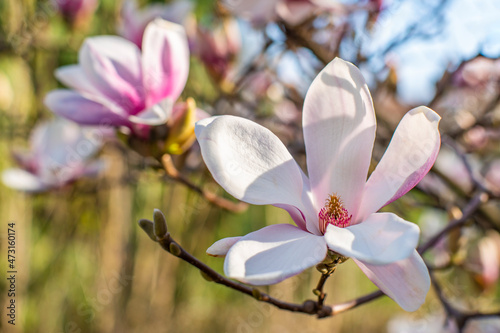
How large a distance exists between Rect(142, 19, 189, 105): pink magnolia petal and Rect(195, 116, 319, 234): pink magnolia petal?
10.1 inches

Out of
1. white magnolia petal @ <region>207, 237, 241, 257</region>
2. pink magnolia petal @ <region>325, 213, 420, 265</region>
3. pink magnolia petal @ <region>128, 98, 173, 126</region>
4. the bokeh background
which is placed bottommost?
the bokeh background

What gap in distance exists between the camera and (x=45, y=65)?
1736mm

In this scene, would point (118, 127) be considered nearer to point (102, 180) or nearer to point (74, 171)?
point (74, 171)

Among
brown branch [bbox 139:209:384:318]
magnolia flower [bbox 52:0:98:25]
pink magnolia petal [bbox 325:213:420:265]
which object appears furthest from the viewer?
magnolia flower [bbox 52:0:98:25]

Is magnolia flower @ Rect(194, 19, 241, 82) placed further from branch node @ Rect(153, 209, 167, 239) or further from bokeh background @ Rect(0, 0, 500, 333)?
branch node @ Rect(153, 209, 167, 239)

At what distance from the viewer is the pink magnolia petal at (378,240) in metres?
0.33

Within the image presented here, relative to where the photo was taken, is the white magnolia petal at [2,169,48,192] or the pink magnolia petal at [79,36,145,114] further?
the white magnolia petal at [2,169,48,192]

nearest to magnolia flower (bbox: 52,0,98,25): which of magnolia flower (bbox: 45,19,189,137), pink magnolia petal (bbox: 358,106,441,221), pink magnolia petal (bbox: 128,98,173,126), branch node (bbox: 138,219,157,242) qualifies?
magnolia flower (bbox: 45,19,189,137)

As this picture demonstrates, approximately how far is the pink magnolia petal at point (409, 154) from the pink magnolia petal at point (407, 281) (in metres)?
0.06

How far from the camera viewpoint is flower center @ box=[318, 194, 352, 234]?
44 centimetres

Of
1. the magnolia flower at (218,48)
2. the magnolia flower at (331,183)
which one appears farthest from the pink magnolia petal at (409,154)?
the magnolia flower at (218,48)

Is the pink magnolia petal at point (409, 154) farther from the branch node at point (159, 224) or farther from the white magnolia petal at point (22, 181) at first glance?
the white magnolia petal at point (22, 181)

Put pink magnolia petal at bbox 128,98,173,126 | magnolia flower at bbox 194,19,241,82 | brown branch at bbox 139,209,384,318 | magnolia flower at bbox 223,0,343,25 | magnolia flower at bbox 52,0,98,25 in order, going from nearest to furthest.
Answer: brown branch at bbox 139,209,384,318
pink magnolia petal at bbox 128,98,173,126
magnolia flower at bbox 223,0,343,25
magnolia flower at bbox 194,19,241,82
magnolia flower at bbox 52,0,98,25

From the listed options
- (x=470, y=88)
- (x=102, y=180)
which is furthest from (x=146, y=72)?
(x=470, y=88)
